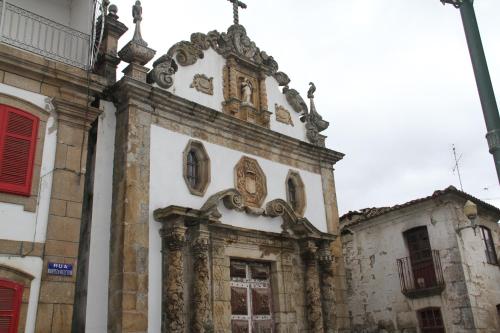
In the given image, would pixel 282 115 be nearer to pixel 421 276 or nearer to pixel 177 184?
pixel 177 184

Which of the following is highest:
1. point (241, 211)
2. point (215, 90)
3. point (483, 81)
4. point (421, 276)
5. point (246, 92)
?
point (246, 92)

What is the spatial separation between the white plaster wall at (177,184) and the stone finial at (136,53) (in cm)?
130

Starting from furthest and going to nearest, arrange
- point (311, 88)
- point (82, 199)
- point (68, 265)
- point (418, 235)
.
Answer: point (418, 235), point (311, 88), point (82, 199), point (68, 265)

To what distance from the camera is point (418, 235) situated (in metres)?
16.7

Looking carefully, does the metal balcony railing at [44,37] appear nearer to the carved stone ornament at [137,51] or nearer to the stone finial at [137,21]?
the carved stone ornament at [137,51]

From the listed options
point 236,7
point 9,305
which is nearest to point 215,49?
point 236,7

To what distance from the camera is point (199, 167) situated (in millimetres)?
11672

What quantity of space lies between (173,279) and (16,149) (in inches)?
145

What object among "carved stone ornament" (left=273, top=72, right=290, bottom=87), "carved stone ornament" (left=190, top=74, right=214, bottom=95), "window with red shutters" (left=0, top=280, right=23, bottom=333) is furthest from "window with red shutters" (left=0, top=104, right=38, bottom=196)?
"carved stone ornament" (left=273, top=72, right=290, bottom=87)

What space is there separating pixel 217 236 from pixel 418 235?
8.32m

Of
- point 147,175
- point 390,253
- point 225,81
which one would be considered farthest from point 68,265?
point 390,253

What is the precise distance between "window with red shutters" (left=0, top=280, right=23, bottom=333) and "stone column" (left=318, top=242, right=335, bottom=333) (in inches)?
286

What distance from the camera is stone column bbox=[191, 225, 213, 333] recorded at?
996 cm

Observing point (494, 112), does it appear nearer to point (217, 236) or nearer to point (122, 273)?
point (122, 273)
